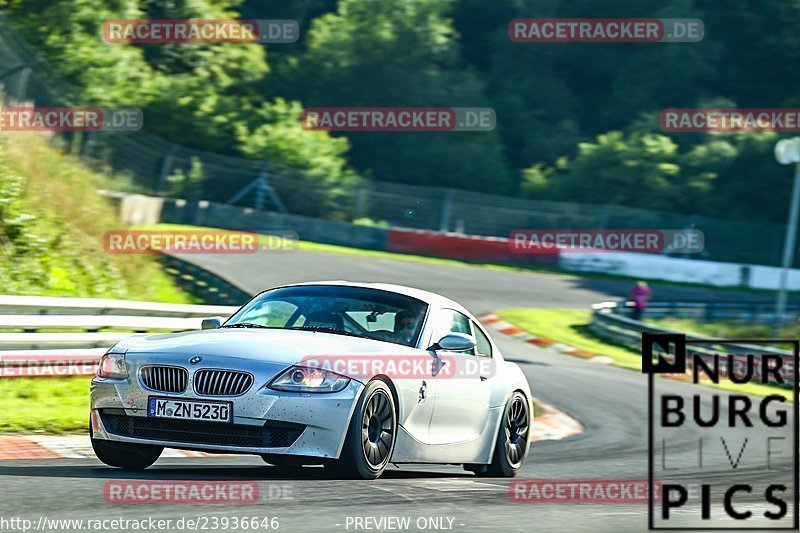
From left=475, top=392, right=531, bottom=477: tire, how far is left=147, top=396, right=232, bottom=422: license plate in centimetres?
284

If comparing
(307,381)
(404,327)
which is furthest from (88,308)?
(307,381)

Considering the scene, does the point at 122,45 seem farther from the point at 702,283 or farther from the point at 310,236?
the point at 702,283

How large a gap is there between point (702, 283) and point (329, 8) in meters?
28.0

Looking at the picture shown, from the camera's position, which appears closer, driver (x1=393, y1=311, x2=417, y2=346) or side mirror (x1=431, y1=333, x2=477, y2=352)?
side mirror (x1=431, y1=333, x2=477, y2=352)

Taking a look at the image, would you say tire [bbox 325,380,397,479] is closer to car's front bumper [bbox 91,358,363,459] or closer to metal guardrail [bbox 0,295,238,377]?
car's front bumper [bbox 91,358,363,459]

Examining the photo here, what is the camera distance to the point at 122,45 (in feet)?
152

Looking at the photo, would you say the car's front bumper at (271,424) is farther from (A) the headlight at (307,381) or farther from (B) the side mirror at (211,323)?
(B) the side mirror at (211,323)

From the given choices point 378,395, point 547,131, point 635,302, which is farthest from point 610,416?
point 547,131

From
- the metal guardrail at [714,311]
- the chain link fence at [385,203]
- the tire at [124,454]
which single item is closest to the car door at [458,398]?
the tire at [124,454]

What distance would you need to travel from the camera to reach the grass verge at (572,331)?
81.8 ft

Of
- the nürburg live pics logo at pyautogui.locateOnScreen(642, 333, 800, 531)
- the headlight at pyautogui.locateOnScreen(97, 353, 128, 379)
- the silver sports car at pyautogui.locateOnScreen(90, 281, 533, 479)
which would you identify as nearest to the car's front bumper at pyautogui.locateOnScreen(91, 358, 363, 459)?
the silver sports car at pyautogui.locateOnScreen(90, 281, 533, 479)

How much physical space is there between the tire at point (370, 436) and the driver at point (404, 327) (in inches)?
28.0

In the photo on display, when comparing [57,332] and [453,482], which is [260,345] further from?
[57,332]

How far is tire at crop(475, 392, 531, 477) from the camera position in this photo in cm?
936
